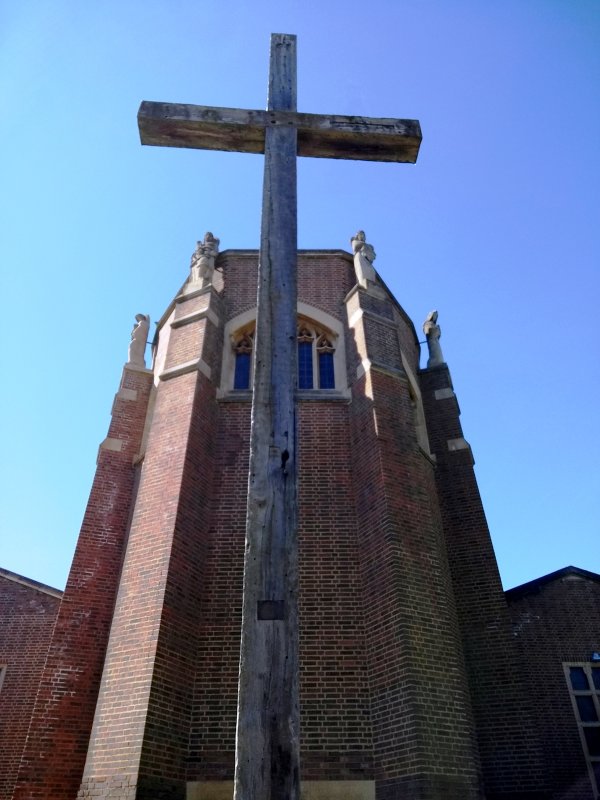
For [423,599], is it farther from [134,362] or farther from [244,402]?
[134,362]

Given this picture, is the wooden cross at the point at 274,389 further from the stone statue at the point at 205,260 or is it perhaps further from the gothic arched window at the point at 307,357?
the stone statue at the point at 205,260

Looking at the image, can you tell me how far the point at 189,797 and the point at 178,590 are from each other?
2567 millimetres

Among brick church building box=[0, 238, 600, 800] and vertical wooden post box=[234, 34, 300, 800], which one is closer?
vertical wooden post box=[234, 34, 300, 800]

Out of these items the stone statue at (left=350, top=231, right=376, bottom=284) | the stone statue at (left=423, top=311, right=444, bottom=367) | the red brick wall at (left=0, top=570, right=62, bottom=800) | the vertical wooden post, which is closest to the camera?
the vertical wooden post

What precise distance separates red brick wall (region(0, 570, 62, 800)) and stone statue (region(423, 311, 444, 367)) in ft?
33.3

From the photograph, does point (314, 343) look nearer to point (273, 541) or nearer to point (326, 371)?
point (326, 371)

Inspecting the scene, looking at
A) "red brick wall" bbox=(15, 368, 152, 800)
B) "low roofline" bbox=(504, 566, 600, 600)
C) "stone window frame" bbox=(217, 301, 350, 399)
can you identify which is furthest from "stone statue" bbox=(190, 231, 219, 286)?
"low roofline" bbox=(504, 566, 600, 600)

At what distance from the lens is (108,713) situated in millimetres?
7930

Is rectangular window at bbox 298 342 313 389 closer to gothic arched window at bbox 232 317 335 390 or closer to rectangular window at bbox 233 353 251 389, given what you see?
gothic arched window at bbox 232 317 335 390

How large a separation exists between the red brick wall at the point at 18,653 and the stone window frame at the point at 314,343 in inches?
240

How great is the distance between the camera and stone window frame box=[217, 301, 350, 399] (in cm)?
1214

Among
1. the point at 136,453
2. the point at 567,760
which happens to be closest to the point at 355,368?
the point at 136,453

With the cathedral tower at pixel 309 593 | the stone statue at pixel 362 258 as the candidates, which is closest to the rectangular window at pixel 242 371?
the cathedral tower at pixel 309 593

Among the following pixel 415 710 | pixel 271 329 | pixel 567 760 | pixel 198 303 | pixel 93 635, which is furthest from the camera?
pixel 198 303
